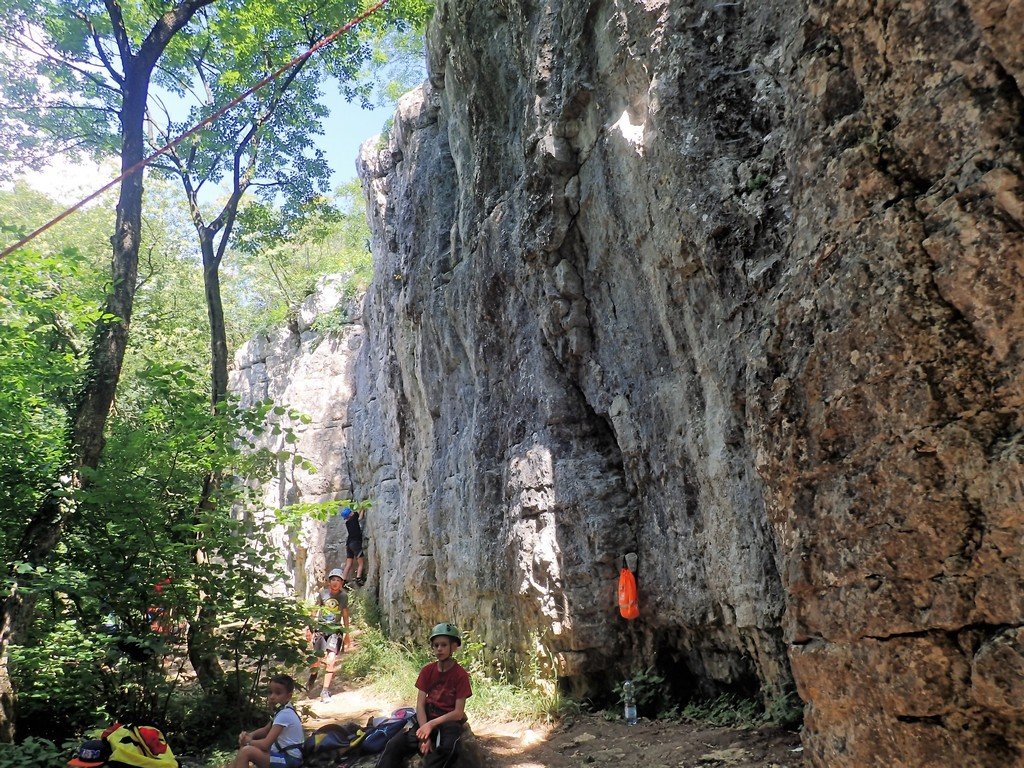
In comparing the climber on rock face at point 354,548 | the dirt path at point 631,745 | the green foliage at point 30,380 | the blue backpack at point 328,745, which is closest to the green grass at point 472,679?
the dirt path at point 631,745

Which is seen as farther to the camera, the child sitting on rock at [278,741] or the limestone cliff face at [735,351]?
the child sitting on rock at [278,741]

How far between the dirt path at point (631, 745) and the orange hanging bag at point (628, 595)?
999mm

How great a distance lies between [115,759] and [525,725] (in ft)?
13.0

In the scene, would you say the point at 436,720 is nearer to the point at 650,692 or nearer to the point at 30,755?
the point at 650,692

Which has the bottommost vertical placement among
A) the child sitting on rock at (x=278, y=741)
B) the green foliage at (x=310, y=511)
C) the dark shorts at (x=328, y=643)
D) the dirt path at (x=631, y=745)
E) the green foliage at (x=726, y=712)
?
the dirt path at (x=631, y=745)

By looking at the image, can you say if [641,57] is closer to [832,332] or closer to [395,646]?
[832,332]

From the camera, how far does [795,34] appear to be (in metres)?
Answer: 4.05

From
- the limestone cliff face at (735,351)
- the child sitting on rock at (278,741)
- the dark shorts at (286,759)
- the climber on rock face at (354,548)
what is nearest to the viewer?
the limestone cliff face at (735,351)

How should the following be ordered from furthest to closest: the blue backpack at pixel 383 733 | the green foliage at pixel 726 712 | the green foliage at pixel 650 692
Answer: the green foliage at pixel 650 692
the blue backpack at pixel 383 733
the green foliage at pixel 726 712

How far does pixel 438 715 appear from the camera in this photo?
5691mm

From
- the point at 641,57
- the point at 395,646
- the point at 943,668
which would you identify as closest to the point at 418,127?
the point at 641,57

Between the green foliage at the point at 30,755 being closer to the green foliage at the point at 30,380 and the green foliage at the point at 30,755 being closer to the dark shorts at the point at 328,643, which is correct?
the green foliage at the point at 30,380

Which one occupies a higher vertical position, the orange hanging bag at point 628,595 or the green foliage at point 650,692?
the orange hanging bag at point 628,595

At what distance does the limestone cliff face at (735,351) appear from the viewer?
9.75ft
